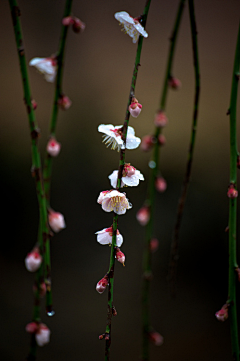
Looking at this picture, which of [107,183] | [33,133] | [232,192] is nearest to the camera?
[33,133]

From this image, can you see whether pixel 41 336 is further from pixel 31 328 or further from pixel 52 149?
pixel 52 149

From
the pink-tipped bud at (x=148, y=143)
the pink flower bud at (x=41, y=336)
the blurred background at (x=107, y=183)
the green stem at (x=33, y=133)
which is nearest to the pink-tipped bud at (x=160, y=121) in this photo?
the pink-tipped bud at (x=148, y=143)

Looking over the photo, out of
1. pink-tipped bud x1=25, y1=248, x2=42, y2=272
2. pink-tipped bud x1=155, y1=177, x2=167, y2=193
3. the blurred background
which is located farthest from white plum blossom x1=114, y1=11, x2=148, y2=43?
the blurred background

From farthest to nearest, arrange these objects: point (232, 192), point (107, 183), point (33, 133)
Answer: 1. point (107, 183)
2. point (232, 192)
3. point (33, 133)

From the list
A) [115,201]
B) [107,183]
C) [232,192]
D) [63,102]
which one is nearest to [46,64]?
[63,102]

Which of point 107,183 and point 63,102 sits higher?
point 107,183

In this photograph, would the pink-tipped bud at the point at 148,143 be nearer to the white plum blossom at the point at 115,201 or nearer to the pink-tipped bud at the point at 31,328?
the white plum blossom at the point at 115,201
